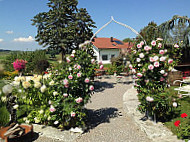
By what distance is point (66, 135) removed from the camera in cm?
329

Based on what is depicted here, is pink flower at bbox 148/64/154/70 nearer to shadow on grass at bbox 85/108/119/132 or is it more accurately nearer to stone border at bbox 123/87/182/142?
stone border at bbox 123/87/182/142

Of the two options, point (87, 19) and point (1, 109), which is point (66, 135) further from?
point (87, 19)

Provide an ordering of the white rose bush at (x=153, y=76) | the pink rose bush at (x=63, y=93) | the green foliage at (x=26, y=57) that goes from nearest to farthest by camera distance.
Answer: the pink rose bush at (x=63, y=93)
the white rose bush at (x=153, y=76)
the green foliage at (x=26, y=57)

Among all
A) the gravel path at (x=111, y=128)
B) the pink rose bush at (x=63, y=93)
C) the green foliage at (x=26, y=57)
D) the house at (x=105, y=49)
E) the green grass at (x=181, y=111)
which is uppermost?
the house at (x=105, y=49)

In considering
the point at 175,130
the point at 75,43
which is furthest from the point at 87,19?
the point at 175,130

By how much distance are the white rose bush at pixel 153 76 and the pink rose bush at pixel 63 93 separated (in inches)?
39.0

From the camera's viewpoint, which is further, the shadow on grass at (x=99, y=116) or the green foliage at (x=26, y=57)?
the green foliage at (x=26, y=57)

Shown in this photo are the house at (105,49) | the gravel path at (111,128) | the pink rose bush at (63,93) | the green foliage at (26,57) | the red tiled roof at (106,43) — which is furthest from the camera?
the red tiled roof at (106,43)

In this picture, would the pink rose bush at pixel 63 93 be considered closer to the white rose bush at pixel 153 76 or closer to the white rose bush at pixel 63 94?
the white rose bush at pixel 63 94

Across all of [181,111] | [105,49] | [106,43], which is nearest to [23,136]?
[181,111]

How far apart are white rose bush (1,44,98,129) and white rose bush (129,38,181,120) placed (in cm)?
109

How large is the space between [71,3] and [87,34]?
5.33 feet

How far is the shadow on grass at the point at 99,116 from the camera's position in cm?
397

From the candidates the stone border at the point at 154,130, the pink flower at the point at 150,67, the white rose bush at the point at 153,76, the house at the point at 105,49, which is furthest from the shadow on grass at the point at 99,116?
the house at the point at 105,49
